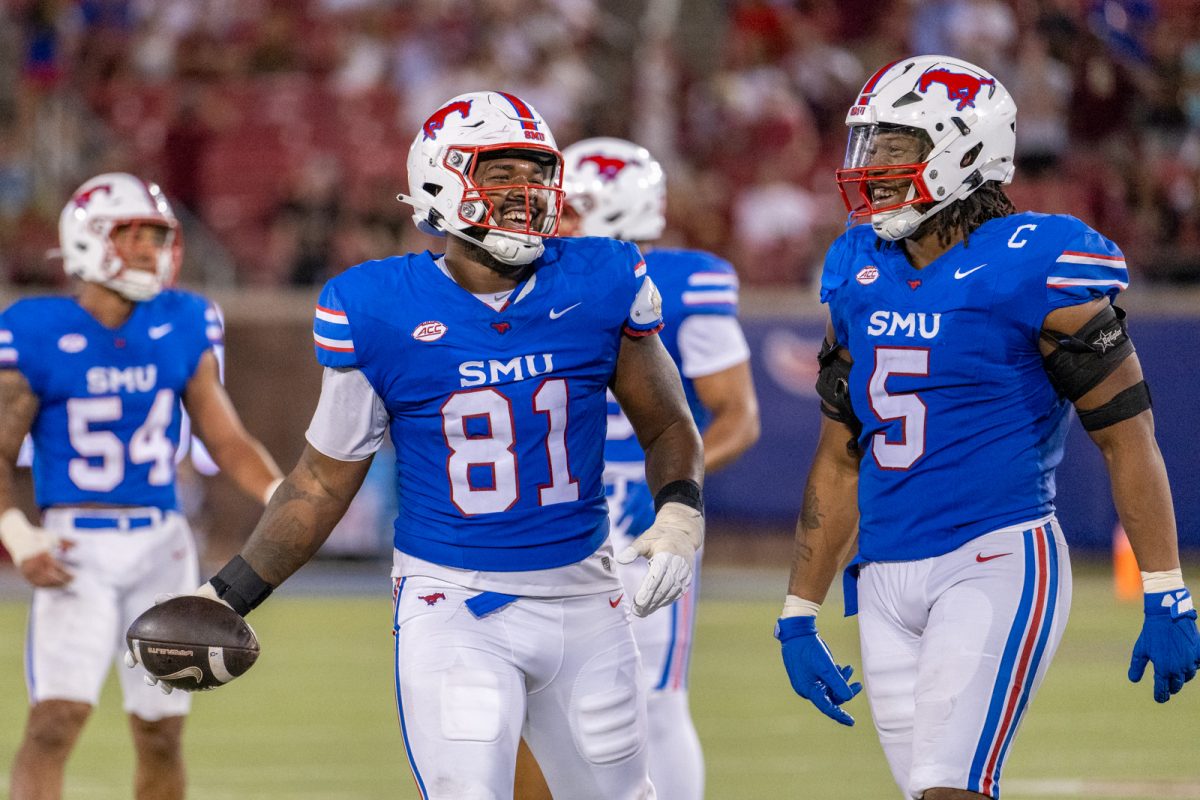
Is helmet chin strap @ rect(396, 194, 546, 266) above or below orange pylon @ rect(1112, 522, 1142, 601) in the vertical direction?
above

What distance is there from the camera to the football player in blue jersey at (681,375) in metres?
5.07

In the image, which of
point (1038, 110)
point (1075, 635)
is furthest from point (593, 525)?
point (1038, 110)

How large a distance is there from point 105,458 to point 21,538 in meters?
0.38

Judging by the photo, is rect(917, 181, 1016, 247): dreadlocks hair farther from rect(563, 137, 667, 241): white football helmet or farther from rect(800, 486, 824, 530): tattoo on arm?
rect(563, 137, 667, 241): white football helmet

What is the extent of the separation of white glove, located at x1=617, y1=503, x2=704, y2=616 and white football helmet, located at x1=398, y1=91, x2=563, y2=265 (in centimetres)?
64

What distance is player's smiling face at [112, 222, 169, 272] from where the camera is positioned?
19.6 ft

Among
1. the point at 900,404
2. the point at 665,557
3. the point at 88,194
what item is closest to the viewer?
the point at 665,557

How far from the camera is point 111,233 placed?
5.98 metres

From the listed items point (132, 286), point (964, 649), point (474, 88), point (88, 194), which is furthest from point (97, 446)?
point (474, 88)

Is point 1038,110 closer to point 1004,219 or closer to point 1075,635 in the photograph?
point 1075,635

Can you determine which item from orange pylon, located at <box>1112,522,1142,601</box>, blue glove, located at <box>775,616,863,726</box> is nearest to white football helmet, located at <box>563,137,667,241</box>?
blue glove, located at <box>775,616,863,726</box>

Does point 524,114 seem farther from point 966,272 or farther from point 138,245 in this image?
point 138,245

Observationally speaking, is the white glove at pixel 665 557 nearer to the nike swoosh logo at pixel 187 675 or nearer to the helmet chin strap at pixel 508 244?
the helmet chin strap at pixel 508 244

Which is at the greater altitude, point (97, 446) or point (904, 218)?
point (904, 218)
